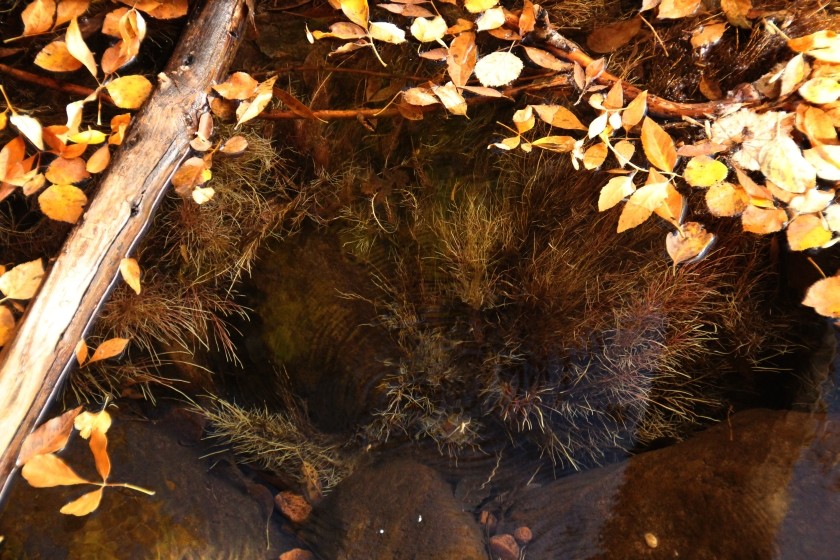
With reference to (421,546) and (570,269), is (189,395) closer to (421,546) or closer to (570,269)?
(421,546)

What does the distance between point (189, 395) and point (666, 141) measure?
74.2 inches

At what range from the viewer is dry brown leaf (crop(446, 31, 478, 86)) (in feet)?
5.92

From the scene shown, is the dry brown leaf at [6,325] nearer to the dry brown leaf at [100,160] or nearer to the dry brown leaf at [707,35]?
the dry brown leaf at [100,160]

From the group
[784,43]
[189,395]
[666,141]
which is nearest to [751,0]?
[784,43]

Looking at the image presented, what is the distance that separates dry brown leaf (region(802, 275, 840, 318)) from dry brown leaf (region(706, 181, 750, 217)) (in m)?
0.35

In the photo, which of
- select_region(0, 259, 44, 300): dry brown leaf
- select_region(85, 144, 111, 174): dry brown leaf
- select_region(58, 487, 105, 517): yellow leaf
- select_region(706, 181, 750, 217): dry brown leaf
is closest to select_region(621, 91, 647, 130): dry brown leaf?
select_region(706, 181, 750, 217): dry brown leaf

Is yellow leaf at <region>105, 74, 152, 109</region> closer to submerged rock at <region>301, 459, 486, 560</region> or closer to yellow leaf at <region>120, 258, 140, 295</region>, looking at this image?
yellow leaf at <region>120, 258, 140, 295</region>

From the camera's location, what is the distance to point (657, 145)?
170 centimetres

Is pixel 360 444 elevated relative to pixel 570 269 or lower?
lower

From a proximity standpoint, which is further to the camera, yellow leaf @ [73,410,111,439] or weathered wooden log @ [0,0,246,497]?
yellow leaf @ [73,410,111,439]

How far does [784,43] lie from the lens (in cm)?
178

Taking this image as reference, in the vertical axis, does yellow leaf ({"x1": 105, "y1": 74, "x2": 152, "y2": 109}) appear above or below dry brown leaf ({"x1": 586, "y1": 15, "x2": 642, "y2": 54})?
above

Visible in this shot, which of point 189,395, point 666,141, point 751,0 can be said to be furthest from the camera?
point 189,395

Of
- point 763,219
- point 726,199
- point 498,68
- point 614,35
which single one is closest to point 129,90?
point 498,68
